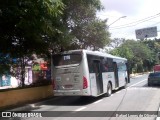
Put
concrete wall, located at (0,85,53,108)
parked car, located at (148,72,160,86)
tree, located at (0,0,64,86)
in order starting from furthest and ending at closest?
parked car, located at (148,72,160,86) < concrete wall, located at (0,85,53,108) < tree, located at (0,0,64,86)

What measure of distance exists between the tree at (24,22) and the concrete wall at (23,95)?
1800 millimetres

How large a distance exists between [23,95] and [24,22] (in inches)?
241

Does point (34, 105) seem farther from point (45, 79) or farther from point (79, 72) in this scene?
point (45, 79)

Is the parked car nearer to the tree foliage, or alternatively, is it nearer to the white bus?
the tree foliage

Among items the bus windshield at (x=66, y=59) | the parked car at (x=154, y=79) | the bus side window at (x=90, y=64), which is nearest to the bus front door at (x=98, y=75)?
the bus side window at (x=90, y=64)

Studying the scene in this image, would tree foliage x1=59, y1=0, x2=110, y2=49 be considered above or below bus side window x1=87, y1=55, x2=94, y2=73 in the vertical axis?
above

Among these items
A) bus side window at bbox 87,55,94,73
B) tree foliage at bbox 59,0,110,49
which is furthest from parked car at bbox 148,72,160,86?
bus side window at bbox 87,55,94,73

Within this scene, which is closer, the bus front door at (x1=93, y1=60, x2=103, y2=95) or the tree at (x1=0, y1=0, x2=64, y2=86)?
the tree at (x1=0, y1=0, x2=64, y2=86)

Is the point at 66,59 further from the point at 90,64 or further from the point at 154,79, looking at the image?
the point at 154,79

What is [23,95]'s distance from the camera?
16.2m

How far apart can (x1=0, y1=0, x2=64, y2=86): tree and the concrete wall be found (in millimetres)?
1800

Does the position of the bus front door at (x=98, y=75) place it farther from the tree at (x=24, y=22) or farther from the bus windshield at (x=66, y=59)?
the tree at (x=24, y=22)

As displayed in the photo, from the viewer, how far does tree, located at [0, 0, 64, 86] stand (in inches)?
415

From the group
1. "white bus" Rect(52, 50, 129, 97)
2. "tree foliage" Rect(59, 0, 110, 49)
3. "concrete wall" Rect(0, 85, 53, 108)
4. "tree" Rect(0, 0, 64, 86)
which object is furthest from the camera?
"tree foliage" Rect(59, 0, 110, 49)
